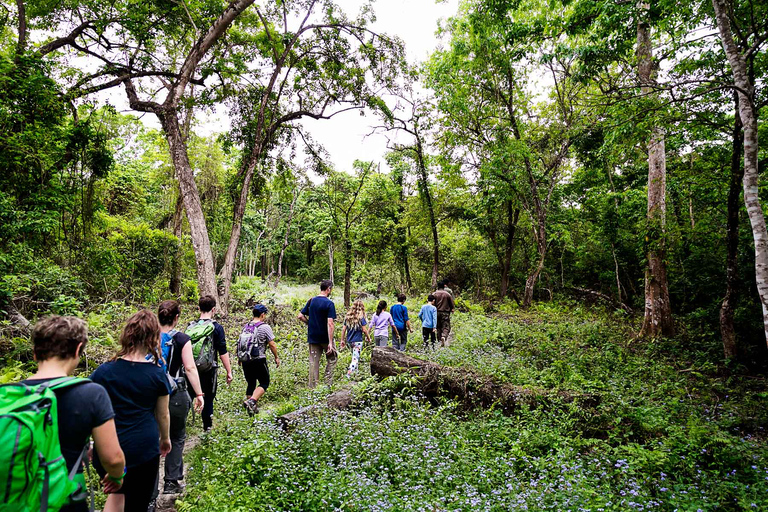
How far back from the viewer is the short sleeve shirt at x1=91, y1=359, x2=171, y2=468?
2785 mm

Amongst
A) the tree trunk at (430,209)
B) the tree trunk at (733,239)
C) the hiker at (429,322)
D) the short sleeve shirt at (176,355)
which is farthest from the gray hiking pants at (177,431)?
the tree trunk at (430,209)

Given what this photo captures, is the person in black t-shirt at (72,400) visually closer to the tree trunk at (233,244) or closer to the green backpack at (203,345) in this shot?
the green backpack at (203,345)

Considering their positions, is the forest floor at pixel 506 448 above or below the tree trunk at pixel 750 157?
below

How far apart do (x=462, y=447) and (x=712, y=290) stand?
10.4 metres

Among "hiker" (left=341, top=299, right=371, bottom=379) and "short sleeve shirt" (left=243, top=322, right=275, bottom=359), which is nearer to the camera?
"short sleeve shirt" (left=243, top=322, right=275, bottom=359)

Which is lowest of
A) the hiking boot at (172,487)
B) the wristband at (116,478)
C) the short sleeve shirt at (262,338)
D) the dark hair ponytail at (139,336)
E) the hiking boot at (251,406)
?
the hiking boot at (172,487)

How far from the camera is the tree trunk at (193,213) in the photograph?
35.9ft

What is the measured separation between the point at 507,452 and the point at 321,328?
3904 mm

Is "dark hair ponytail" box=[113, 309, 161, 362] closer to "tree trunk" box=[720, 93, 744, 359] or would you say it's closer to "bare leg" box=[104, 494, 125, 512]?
"bare leg" box=[104, 494, 125, 512]

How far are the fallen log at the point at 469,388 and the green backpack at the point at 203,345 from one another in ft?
10.2

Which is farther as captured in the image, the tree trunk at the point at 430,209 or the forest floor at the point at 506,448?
the tree trunk at the point at 430,209

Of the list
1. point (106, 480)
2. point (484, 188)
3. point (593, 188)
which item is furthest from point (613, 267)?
point (106, 480)

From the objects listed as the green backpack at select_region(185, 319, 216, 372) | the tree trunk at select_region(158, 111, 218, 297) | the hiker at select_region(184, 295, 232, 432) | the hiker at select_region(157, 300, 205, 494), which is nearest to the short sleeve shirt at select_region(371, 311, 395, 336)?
the hiker at select_region(184, 295, 232, 432)

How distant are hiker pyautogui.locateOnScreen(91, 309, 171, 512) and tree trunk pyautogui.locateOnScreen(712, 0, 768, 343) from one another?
24.9 ft
